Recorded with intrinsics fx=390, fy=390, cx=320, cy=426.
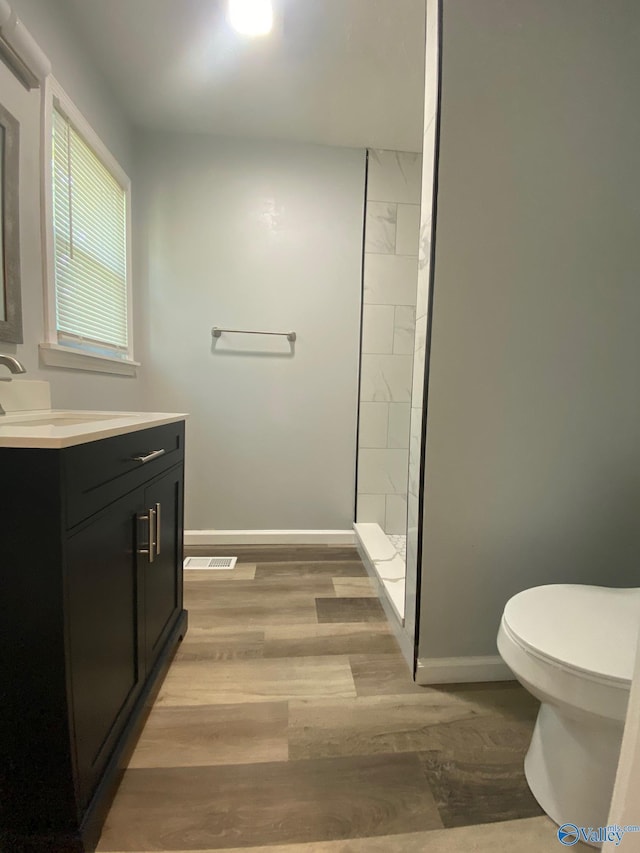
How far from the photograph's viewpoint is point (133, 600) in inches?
40.0

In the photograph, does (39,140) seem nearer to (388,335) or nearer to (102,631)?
(102,631)

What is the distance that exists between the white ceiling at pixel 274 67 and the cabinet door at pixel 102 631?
1.86 metres

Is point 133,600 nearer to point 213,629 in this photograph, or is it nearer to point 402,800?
point 213,629

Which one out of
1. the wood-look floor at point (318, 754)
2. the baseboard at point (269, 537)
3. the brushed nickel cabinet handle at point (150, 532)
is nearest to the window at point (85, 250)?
the brushed nickel cabinet handle at point (150, 532)

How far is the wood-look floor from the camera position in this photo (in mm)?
869

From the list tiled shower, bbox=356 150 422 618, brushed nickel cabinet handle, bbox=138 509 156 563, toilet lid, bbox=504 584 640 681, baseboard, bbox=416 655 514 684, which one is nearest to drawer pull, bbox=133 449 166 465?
brushed nickel cabinet handle, bbox=138 509 156 563

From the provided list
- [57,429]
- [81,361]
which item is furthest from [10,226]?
[57,429]

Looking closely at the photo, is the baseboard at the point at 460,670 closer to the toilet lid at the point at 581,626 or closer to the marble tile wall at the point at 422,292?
the marble tile wall at the point at 422,292

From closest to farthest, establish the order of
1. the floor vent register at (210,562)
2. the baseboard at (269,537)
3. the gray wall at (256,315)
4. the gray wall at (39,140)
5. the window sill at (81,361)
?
1. the gray wall at (39,140)
2. the window sill at (81,361)
3. the floor vent register at (210,562)
4. the gray wall at (256,315)
5. the baseboard at (269,537)

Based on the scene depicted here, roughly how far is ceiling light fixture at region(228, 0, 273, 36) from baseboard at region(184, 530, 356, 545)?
2.42 m

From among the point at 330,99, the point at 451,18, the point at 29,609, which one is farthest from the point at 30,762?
the point at 330,99

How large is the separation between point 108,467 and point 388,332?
6.46 feet

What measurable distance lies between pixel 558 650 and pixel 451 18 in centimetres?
173

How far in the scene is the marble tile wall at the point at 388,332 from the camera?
2.37 m
